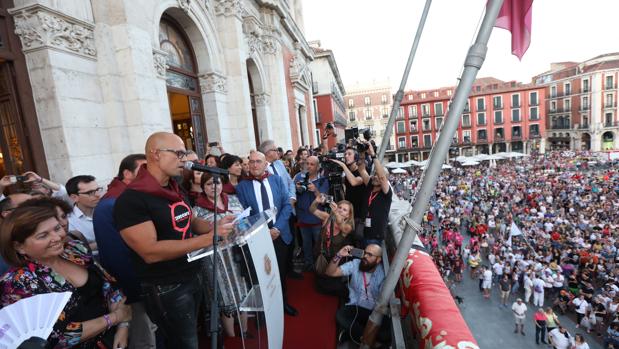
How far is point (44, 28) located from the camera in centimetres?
391

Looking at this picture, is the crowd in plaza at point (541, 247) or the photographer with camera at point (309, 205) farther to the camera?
the crowd in plaza at point (541, 247)

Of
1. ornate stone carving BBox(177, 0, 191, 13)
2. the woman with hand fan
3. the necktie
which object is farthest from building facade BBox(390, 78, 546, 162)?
the woman with hand fan

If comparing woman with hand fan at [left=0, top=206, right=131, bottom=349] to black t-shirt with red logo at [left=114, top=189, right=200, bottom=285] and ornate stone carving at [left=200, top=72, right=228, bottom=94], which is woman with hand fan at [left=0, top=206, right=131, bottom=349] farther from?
ornate stone carving at [left=200, top=72, right=228, bottom=94]

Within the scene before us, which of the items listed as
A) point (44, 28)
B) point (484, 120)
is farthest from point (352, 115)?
point (44, 28)

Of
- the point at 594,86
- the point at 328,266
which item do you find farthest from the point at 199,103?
the point at 594,86

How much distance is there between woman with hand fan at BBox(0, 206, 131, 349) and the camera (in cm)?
164

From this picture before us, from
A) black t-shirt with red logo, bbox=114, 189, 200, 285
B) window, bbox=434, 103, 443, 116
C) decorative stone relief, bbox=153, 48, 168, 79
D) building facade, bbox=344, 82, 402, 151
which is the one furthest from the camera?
building facade, bbox=344, 82, 402, 151

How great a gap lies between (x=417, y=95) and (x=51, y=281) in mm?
55592

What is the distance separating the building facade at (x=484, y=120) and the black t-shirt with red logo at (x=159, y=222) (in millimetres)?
49414

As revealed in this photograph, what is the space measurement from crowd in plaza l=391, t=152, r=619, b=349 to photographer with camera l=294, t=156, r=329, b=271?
8.00 meters

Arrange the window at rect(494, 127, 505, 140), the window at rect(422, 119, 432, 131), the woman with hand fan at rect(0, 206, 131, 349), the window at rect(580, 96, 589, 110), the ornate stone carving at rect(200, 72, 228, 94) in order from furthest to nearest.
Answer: the window at rect(422, 119, 432, 131) → the window at rect(494, 127, 505, 140) → the window at rect(580, 96, 589, 110) → the ornate stone carving at rect(200, 72, 228, 94) → the woman with hand fan at rect(0, 206, 131, 349)

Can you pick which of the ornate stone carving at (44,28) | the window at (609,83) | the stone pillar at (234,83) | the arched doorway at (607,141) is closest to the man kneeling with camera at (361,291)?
the ornate stone carving at (44,28)

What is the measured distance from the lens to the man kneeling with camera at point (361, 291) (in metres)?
2.97

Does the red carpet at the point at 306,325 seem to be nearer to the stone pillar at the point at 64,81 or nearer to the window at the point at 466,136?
the stone pillar at the point at 64,81
